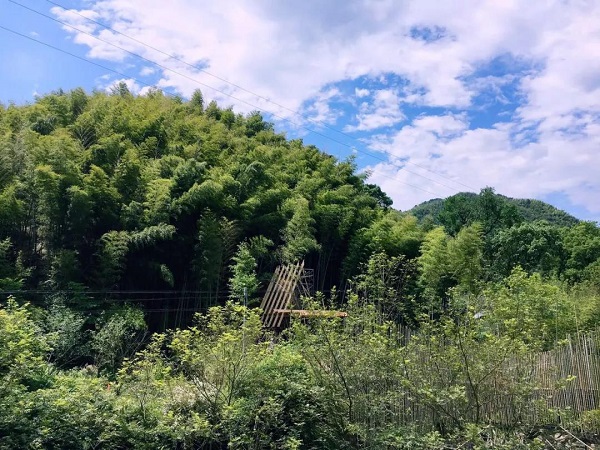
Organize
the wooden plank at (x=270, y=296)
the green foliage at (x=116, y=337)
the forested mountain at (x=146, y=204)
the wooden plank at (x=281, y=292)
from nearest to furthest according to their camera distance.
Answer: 1. the green foliage at (x=116, y=337)
2. the forested mountain at (x=146, y=204)
3. the wooden plank at (x=281, y=292)
4. the wooden plank at (x=270, y=296)

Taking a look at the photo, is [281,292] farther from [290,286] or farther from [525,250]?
[525,250]

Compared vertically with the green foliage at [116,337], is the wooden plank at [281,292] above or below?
above

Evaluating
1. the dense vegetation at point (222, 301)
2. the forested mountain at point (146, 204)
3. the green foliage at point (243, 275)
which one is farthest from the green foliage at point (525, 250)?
the green foliage at point (243, 275)

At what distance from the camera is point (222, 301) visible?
31.6 feet

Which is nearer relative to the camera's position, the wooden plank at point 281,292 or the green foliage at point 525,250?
the wooden plank at point 281,292

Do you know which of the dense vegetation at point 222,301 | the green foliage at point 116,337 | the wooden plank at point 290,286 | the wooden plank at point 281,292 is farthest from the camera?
the wooden plank at point 281,292

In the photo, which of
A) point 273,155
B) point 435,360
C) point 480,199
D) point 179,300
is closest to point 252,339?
point 435,360

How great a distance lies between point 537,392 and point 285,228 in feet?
20.9

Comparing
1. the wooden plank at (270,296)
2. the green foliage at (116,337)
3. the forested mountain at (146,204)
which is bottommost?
the green foliage at (116,337)

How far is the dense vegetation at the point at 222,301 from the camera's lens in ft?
12.9

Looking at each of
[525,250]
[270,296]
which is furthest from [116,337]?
[525,250]

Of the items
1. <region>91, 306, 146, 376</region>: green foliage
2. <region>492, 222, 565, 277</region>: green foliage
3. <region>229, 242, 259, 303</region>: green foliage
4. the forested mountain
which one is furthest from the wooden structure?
<region>492, 222, 565, 277</region>: green foliage

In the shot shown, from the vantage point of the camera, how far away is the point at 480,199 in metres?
23.1

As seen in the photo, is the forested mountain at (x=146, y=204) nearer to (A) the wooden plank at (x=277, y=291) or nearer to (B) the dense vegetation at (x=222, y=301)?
(B) the dense vegetation at (x=222, y=301)
